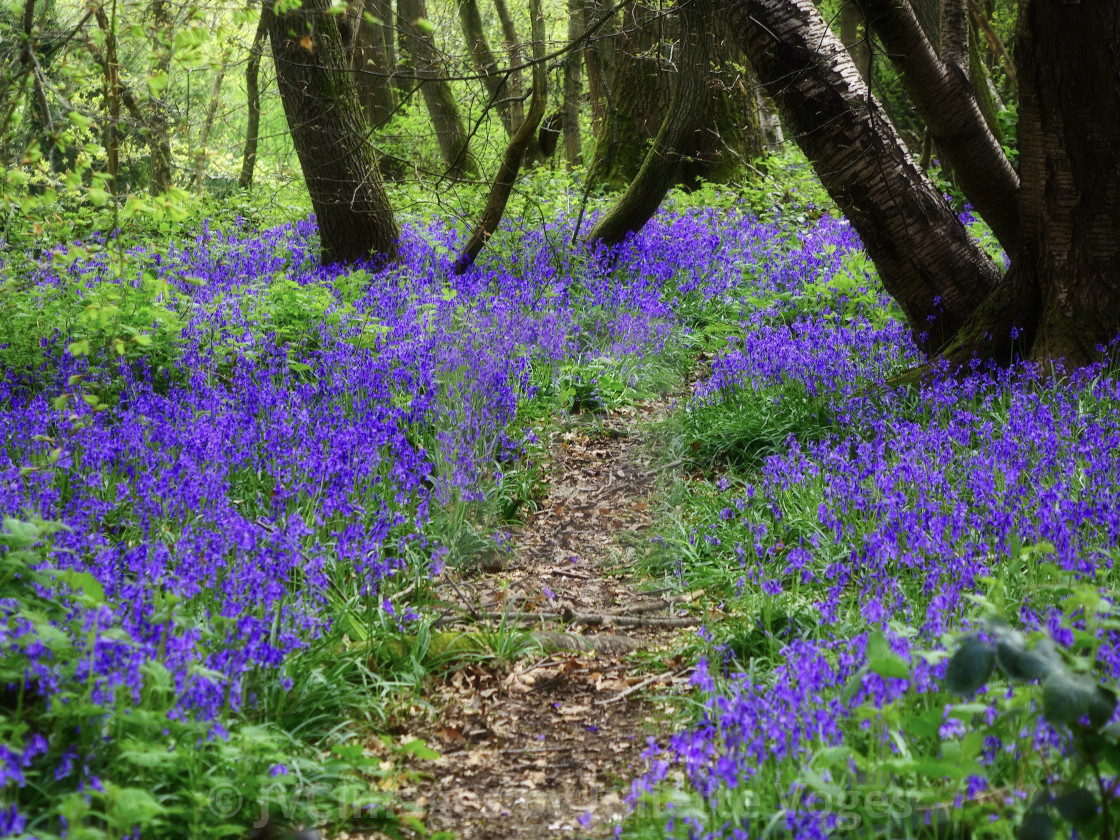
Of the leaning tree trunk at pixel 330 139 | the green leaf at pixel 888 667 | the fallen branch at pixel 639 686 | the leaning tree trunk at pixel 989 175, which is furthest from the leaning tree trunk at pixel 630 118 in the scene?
the green leaf at pixel 888 667

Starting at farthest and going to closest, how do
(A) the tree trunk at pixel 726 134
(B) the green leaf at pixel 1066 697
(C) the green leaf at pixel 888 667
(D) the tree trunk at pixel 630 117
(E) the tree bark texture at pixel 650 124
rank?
1. (D) the tree trunk at pixel 630 117
2. (E) the tree bark texture at pixel 650 124
3. (A) the tree trunk at pixel 726 134
4. (C) the green leaf at pixel 888 667
5. (B) the green leaf at pixel 1066 697

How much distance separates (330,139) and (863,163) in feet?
16.4

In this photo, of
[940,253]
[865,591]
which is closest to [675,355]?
[940,253]

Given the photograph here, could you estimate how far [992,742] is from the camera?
89.0 inches

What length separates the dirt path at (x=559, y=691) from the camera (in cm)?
272

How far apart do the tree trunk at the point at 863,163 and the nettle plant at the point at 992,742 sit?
356 centimetres

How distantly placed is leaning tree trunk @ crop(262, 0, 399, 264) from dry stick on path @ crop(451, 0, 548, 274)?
87 centimetres

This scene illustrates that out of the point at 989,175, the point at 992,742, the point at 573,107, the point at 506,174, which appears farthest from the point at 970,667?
the point at 573,107

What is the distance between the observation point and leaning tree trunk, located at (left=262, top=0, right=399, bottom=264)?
27.0ft

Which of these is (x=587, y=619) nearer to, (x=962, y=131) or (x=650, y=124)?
(x=962, y=131)

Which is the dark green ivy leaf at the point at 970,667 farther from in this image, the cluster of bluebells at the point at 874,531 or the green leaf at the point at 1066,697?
the cluster of bluebells at the point at 874,531

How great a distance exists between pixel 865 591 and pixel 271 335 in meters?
4.39

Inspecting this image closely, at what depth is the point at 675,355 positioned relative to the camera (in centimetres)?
754

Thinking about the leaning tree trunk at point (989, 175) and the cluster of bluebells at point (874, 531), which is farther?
the leaning tree trunk at point (989, 175)
